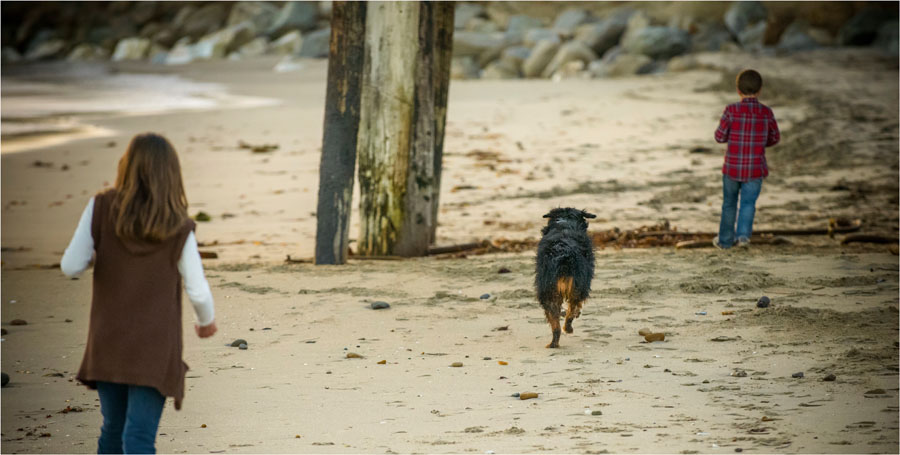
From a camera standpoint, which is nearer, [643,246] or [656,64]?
[643,246]

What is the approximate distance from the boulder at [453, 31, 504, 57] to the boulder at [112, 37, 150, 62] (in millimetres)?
26228

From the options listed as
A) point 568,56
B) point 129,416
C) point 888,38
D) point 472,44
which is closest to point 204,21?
point 472,44

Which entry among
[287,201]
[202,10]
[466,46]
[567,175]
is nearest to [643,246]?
[567,175]

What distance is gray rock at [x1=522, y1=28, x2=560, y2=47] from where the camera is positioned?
1261 inches

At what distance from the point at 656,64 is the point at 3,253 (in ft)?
68.9

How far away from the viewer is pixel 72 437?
15.6 feet

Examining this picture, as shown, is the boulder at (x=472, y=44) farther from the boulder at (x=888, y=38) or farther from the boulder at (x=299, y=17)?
the boulder at (x=299, y=17)

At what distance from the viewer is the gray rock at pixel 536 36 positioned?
105 feet

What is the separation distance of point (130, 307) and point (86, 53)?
181 feet

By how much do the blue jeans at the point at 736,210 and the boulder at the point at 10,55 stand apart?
53789mm

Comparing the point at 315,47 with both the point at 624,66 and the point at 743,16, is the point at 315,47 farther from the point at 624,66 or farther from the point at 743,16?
the point at 743,16

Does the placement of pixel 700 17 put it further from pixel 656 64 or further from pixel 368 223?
pixel 368 223

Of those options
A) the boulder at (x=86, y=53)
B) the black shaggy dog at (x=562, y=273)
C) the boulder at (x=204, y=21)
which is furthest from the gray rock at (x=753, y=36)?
the boulder at (x=86, y=53)

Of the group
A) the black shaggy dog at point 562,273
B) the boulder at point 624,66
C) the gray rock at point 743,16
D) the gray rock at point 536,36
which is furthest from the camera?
the gray rock at point 536,36
